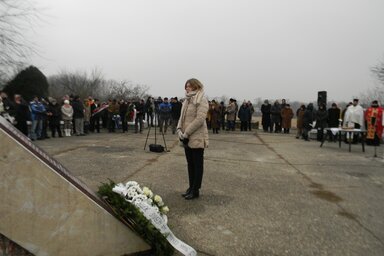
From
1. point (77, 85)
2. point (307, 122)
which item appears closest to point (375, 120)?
point (307, 122)

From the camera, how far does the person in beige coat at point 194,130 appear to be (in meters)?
5.44

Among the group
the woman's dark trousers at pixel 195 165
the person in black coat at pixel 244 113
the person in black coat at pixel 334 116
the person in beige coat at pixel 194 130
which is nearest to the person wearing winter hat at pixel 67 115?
the person in black coat at pixel 244 113

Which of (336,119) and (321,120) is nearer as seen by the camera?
(321,120)

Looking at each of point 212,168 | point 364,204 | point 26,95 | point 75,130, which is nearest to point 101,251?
point 364,204

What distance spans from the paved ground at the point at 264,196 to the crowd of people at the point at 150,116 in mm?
2751

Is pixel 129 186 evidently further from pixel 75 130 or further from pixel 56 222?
pixel 75 130

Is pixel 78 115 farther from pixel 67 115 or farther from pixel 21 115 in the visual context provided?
pixel 21 115

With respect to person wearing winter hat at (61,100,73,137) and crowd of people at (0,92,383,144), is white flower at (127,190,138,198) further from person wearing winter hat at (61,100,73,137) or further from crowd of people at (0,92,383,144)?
person wearing winter hat at (61,100,73,137)

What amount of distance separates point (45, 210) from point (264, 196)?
151 inches

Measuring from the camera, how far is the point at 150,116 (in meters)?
18.0

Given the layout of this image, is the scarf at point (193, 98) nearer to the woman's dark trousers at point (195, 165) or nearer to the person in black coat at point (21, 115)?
the woman's dark trousers at point (195, 165)

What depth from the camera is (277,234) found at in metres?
4.36

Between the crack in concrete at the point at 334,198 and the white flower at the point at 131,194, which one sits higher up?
the white flower at the point at 131,194

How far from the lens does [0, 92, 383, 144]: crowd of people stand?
13.0m
